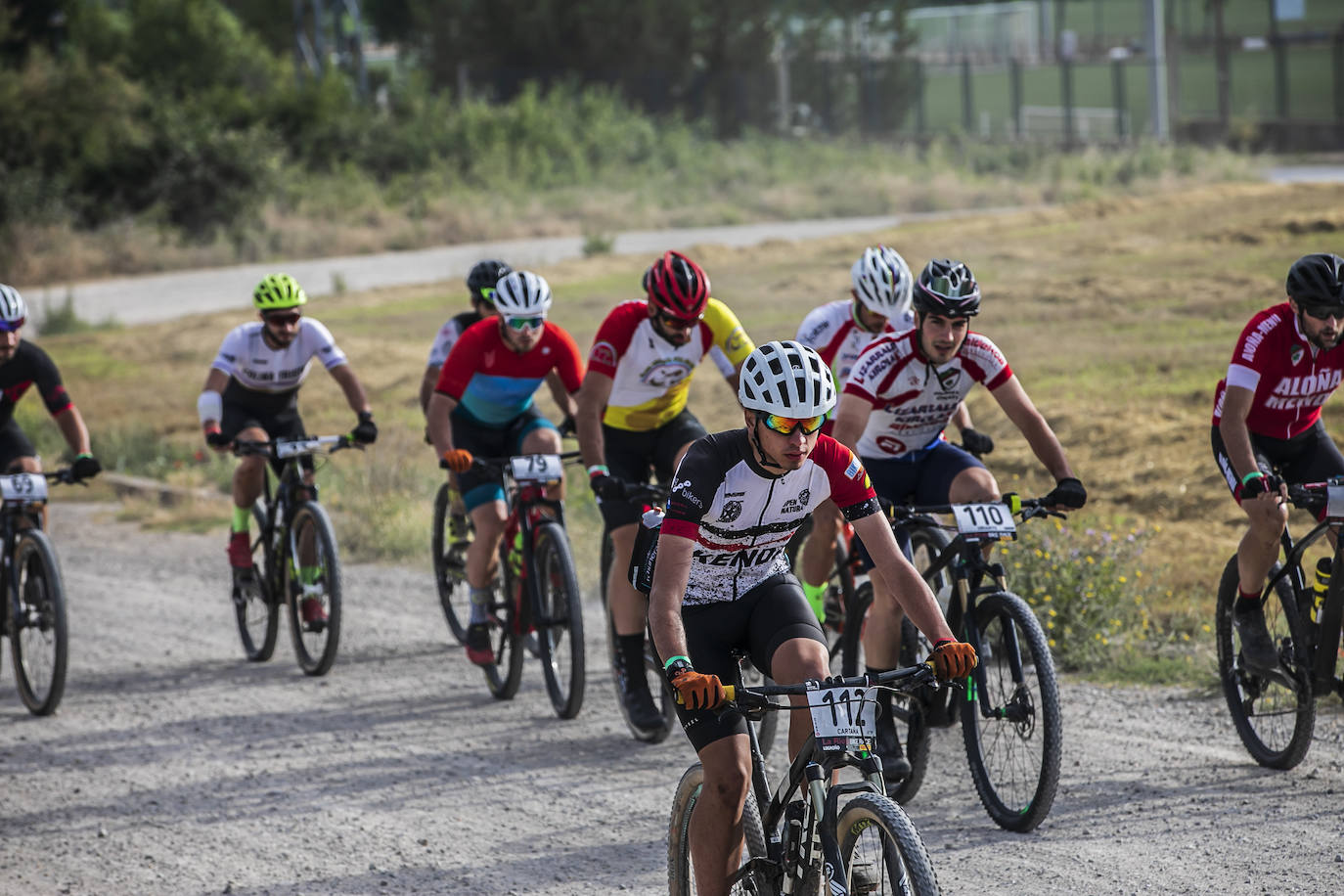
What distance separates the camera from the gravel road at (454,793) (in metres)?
6.01

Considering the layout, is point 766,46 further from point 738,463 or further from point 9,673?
point 738,463

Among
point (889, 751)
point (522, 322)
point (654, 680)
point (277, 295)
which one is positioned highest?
point (277, 295)

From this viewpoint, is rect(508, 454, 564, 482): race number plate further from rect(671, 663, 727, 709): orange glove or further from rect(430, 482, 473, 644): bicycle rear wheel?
rect(671, 663, 727, 709): orange glove

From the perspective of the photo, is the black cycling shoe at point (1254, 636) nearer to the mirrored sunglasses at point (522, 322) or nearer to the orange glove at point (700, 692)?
the orange glove at point (700, 692)

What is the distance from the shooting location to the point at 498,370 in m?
8.91

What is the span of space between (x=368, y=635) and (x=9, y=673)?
225 cm

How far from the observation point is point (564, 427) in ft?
30.9

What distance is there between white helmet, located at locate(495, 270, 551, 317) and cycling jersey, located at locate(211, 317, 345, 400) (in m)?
1.75

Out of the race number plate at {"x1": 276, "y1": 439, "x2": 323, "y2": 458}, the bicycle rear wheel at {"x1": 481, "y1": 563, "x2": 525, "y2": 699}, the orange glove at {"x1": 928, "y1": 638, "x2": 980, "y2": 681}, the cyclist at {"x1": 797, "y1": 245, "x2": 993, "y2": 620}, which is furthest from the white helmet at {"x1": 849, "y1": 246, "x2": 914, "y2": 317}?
the orange glove at {"x1": 928, "y1": 638, "x2": 980, "y2": 681}

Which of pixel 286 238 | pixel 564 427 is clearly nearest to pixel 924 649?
pixel 564 427

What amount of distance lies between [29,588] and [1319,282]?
705 centimetres

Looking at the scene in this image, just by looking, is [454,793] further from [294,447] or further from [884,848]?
[884,848]

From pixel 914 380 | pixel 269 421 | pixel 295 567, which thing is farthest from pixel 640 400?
pixel 269 421

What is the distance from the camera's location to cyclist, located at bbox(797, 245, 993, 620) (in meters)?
7.91
